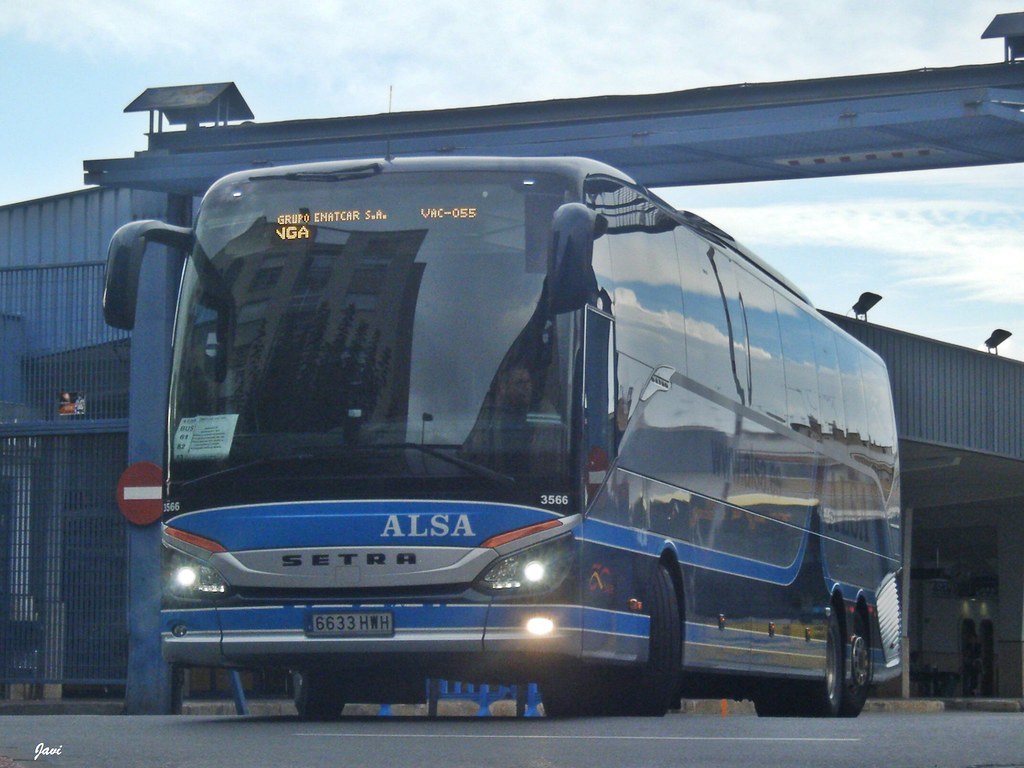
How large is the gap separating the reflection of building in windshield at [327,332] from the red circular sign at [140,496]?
7942 millimetres

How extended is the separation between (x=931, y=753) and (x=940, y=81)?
12128 mm

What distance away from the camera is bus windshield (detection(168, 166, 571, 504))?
10.9 metres

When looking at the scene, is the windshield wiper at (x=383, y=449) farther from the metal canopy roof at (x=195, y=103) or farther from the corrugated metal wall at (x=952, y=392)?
the corrugated metal wall at (x=952, y=392)

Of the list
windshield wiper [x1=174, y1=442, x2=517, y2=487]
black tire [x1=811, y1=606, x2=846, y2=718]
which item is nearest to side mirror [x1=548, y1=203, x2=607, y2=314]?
windshield wiper [x1=174, y1=442, x2=517, y2=487]

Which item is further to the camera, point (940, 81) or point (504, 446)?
point (940, 81)

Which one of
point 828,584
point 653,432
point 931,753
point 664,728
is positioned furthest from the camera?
point 828,584

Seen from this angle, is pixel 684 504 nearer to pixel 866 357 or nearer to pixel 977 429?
pixel 866 357

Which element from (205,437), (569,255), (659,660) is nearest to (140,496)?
(205,437)

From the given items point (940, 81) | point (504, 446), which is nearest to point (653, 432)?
point (504, 446)

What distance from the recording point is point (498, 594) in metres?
10.7

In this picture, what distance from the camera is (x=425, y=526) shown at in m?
10.8

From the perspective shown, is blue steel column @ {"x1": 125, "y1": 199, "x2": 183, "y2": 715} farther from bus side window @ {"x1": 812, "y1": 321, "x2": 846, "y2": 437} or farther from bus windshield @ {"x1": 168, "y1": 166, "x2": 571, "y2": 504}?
bus windshield @ {"x1": 168, "y1": 166, "x2": 571, "y2": 504}

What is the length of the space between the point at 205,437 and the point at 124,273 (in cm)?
105

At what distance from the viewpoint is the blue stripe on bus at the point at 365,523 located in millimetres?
10750
